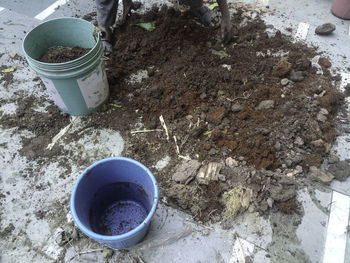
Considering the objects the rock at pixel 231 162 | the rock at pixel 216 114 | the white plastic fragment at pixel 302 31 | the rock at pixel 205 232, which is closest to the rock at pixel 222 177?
the rock at pixel 231 162

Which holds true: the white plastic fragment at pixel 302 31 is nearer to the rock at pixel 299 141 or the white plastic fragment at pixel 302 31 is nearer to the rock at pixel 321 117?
the rock at pixel 321 117

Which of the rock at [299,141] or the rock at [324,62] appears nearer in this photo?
the rock at [299,141]

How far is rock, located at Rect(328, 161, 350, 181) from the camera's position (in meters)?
2.05

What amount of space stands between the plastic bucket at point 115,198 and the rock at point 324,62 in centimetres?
230

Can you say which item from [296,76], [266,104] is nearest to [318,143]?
[266,104]

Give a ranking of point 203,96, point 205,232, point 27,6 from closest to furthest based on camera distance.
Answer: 1. point 205,232
2. point 203,96
3. point 27,6

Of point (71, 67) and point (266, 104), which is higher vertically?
point (71, 67)

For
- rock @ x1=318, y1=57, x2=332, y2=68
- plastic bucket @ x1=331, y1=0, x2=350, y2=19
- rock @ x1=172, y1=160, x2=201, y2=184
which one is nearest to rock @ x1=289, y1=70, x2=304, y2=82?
rock @ x1=318, y1=57, x2=332, y2=68

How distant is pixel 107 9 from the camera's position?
9.10 ft

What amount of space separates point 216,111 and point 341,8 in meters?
2.45

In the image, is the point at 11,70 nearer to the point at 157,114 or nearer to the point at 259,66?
the point at 157,114

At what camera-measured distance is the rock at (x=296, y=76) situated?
2.57 m

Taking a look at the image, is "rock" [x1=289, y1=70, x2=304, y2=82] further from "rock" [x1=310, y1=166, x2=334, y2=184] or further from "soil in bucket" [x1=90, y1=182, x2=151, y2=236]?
"soil in bucket" [x1=90, y1=182, x2=151, y2=236]

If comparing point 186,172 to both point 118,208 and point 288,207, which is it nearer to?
point 118,208
